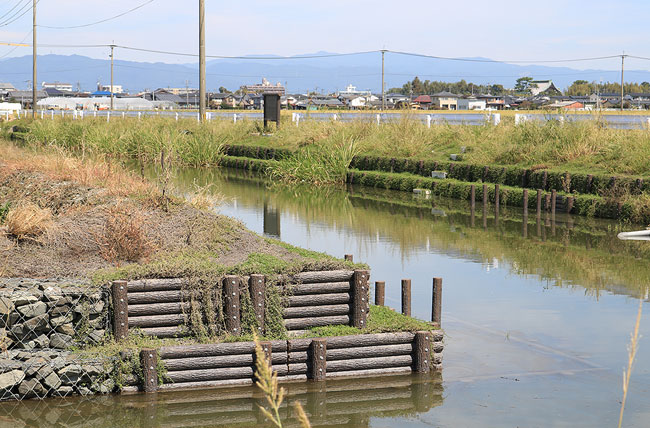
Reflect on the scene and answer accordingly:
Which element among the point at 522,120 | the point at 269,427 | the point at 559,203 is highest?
the point at 522,120

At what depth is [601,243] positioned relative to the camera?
1952 centimetres

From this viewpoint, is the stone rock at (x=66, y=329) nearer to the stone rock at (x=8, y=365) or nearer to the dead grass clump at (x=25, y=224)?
the stone rock at (x=8, y=365)

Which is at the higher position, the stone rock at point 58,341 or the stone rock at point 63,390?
the stone rock at point 58,341

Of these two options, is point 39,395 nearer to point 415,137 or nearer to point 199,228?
point 199,228

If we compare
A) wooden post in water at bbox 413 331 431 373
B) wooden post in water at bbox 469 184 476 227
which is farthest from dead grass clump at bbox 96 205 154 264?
wooden post in water at bbox 469 184 476 227

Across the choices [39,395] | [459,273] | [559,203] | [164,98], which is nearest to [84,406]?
[39,395]

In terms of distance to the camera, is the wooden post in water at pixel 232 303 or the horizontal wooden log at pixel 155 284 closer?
the horizontal wooden log at pixel 155 284

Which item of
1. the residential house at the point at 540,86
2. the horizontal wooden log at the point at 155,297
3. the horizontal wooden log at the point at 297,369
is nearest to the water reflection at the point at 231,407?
the horizontal wooden log at the point at 297,369

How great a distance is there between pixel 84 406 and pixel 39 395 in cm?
54

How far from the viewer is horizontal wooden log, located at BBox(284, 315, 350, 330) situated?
10.8 m

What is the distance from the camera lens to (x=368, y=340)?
34.2 feet

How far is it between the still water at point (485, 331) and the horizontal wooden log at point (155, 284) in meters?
1.23

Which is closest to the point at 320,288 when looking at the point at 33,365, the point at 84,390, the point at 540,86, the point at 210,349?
the point at 210,349

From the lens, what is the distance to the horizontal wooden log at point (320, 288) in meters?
10.7
